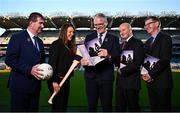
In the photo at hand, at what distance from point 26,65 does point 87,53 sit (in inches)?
36.7

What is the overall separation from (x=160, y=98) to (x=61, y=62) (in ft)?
5.02

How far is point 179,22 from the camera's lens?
4253 cm

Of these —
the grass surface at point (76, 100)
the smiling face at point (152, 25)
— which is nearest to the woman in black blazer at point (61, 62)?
the smiling face at point (152, 25)

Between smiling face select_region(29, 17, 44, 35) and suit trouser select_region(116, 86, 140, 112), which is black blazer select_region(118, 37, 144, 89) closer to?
suit trouser select_region(116, 86, 140, 112)

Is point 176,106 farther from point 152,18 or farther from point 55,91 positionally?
point 55,91

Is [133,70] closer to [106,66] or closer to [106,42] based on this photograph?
[106,66]

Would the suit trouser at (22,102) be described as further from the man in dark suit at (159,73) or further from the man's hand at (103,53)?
the man in dark suit at (159,73)

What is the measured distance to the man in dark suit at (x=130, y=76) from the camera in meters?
4.33

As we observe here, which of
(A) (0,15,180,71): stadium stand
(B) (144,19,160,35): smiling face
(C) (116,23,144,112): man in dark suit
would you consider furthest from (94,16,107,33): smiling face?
(A) (0,15,180,71): stadium stand

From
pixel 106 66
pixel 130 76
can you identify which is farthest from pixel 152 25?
pixel 106 66

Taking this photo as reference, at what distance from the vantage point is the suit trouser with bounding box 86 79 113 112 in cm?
409

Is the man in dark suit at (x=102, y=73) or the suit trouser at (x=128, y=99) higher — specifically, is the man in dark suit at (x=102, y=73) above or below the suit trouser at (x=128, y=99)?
above

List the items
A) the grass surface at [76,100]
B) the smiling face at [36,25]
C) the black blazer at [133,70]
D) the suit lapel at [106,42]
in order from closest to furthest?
the smiling face at [36,25] < the suit lapel at [106,42] < the black blazer at [133,70] < the grass surface at [76,100]

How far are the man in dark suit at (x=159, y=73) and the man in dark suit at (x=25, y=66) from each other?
165cm
